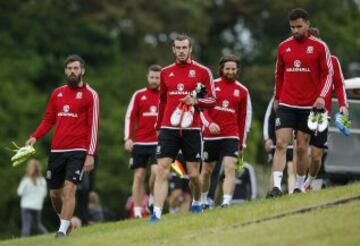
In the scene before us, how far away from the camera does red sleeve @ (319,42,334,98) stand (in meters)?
20.5

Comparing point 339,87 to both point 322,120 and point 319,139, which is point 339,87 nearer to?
point 322,120

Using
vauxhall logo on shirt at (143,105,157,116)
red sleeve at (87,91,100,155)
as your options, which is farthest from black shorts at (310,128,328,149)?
vauxhall logo on shirt at (143,105,157,116)

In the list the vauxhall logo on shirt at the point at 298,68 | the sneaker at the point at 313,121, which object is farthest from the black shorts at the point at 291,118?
the vauxhall logo on shirt at the point at 298,68

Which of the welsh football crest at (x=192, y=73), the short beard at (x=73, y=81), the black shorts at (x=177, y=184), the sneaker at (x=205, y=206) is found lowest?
the black shorts at (x=177, y=184)

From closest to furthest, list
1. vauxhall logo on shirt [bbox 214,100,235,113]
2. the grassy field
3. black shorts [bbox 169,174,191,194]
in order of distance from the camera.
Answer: the grassy field, vauxhall logo on shirt [bbox 214,100,235,113], black shorts [bbox 169,174,191,194]

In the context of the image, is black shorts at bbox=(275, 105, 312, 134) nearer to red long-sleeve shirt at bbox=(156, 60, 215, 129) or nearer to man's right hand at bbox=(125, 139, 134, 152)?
red long-sleeve shirt at bbox=(156, 60, 215, 129)

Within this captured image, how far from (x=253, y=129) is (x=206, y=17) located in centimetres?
569

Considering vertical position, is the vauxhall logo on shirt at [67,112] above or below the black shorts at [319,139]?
above

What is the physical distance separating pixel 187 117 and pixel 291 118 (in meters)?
1.67

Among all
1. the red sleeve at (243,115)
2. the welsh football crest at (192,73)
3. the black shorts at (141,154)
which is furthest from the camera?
the black shorts at (141,154)

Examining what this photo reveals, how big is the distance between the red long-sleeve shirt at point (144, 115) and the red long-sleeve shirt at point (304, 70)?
204 inches

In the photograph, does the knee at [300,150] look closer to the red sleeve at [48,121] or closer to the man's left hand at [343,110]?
the man's left hand at [343,110]

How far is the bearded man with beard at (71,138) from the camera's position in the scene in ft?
68.9

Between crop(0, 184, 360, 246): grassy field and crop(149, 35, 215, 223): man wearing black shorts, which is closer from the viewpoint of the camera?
crop(0, 184, 360, 246): grassy field
